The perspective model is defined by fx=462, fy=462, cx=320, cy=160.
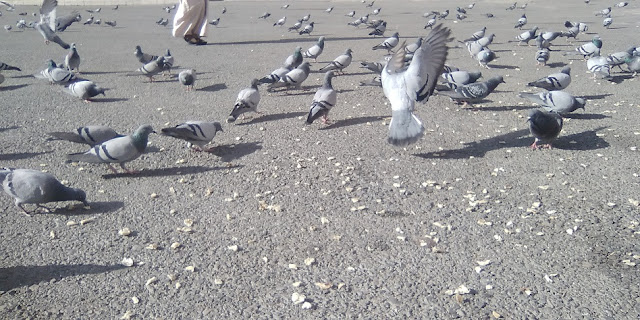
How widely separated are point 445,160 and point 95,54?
37.5 ft

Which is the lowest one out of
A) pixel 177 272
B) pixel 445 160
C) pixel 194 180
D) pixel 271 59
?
pixel 271 59

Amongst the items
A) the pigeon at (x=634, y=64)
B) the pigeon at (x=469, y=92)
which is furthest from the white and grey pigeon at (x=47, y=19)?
the pigeon at (x=634, y=64)

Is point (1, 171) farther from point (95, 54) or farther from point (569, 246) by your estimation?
point (95, 54)

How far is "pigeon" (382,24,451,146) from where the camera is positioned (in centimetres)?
514

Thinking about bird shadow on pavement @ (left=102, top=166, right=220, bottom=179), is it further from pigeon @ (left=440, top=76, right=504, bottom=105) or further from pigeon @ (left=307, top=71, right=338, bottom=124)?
pigeon @ (left=440, top=76, right=504, bottom=105)

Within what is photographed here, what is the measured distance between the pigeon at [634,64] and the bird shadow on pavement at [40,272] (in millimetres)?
10246

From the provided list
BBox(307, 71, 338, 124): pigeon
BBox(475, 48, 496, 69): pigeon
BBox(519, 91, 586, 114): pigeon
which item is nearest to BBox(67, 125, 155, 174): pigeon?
BBox(307, 71, 338, 124): pigeon

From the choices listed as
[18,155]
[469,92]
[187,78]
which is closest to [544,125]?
[469,92]

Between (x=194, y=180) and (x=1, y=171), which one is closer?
(x=1, y=171)

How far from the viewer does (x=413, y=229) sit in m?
4.08

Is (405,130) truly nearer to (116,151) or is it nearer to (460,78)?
(116,151)

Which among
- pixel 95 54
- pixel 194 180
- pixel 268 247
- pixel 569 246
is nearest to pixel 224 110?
pixel 194 180

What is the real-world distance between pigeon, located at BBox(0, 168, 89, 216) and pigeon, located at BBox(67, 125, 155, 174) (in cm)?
71

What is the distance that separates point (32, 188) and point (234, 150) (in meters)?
2.41
